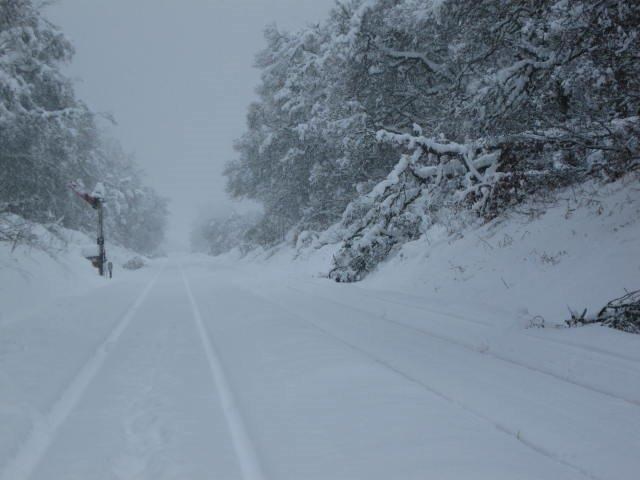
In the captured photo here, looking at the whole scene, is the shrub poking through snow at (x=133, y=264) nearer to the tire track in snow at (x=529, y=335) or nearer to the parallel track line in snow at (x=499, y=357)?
the tire track in snow at (x=529, y=335)

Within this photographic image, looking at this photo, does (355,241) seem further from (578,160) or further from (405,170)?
(578,160)

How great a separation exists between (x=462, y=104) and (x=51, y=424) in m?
8.45

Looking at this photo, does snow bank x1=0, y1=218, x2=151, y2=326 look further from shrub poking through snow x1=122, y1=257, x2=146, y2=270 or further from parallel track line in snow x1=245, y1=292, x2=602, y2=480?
shrub poking through snow x1=122, y1=257, x2=146, y2=270

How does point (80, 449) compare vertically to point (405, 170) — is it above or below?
below

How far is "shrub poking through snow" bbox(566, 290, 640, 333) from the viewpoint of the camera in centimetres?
455

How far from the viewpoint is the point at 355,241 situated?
12.2m

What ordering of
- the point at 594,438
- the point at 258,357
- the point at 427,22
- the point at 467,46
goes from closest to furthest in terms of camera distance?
1. the point at 594,438
2. the point at 258,357
3. the point at 467,46
4. the point at 427,22

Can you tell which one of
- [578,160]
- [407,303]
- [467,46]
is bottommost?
[407,303]

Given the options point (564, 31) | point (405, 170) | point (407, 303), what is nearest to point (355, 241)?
point (405, 170)

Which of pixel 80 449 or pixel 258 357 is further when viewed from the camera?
pixel 258 357

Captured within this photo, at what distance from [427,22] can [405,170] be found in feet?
13.3

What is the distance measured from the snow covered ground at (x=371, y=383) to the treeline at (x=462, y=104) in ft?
3.77

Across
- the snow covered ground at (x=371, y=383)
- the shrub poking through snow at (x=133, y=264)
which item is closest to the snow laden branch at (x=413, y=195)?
the snow covered ground at (x=371, y=383)

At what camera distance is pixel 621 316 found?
4.62 meters
